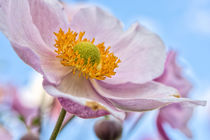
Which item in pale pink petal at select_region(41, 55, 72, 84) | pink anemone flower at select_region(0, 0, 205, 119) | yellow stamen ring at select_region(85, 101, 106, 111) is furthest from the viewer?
pale pink petal at select_region(41, 55, 72, 84)

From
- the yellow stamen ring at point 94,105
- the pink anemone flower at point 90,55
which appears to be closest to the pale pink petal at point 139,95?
the pink anemone flower at point 90,55

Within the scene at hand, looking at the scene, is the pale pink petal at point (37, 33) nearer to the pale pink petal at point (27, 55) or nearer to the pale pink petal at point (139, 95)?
the pale pink petal at point (27, 55)

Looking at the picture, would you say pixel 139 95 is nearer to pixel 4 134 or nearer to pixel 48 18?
pixel 48 18

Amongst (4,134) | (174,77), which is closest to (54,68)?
(4,134)

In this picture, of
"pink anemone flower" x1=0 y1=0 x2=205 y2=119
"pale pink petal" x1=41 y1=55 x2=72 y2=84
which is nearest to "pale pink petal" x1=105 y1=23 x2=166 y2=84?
"pink anemone flower" x1=0 y1=0 x2=205 y2=119

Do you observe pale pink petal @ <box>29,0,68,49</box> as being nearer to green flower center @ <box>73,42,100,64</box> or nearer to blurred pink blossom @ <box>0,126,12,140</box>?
green flower center @ <box>73,42,100,64</box>

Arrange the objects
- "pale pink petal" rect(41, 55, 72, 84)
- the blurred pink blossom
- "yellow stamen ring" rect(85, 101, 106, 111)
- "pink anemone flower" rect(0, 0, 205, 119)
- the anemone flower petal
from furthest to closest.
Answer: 1. the anemone flower petal
2. the blurred pink blossom
3. "pale pink petal" rect(41, 55, 72, 84)
4. "pink anemone flower" rect(0, 0, 205, 119)
5. "yellow stamen ring" rect(85, 101, 106, 111)
